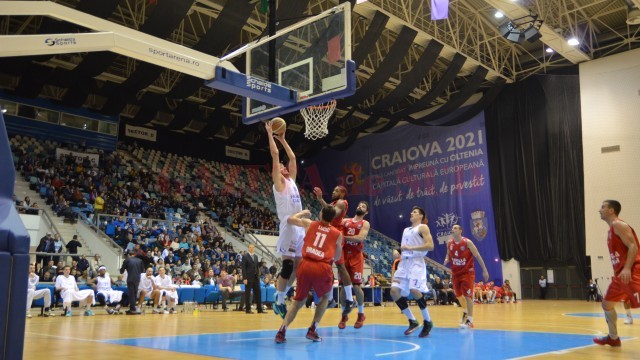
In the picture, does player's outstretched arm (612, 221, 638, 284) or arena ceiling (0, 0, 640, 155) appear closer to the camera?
player's outstretched arm (612, 221, 638, 284)

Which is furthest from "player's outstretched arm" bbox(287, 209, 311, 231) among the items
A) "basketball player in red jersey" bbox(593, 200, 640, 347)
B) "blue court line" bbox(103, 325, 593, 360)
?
"basketball player in red jersey" bbox(593, 200, 640, 347)

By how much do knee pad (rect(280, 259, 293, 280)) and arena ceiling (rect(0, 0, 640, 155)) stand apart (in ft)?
30.6

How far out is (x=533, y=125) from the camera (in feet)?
85.9

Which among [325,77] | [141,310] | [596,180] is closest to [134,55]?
[325,77]

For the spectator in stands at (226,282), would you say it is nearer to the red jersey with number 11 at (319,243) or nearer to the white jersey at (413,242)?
the white jersey at (413,242)

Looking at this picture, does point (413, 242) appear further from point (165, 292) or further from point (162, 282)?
point (162, 282)

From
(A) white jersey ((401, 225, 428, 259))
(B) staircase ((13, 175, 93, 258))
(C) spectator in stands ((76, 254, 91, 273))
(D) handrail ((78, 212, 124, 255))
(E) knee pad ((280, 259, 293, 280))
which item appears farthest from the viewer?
(B) staircase ((13, 175, 93, 258))

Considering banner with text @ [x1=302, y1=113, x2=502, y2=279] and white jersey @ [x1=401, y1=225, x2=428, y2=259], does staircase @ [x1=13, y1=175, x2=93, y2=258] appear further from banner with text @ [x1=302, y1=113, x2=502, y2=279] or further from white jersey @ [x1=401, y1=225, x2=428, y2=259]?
banner with text @ [x1=302, y1=113, x2=502, y2=279]

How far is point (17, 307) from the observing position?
2.13 m

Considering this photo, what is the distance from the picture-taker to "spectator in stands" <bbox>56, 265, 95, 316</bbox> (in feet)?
43.1

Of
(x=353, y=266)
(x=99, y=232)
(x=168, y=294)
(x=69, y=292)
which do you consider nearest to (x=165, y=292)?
(x=168, y=294)

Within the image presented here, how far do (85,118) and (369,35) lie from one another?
630 inches

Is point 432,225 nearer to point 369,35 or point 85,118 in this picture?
point 369,35

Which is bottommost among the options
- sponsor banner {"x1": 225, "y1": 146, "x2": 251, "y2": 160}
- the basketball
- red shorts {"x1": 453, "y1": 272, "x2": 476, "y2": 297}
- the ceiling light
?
red shorts {"x1": 453, "y1": 272, "x2": 476, "y2": 297}
